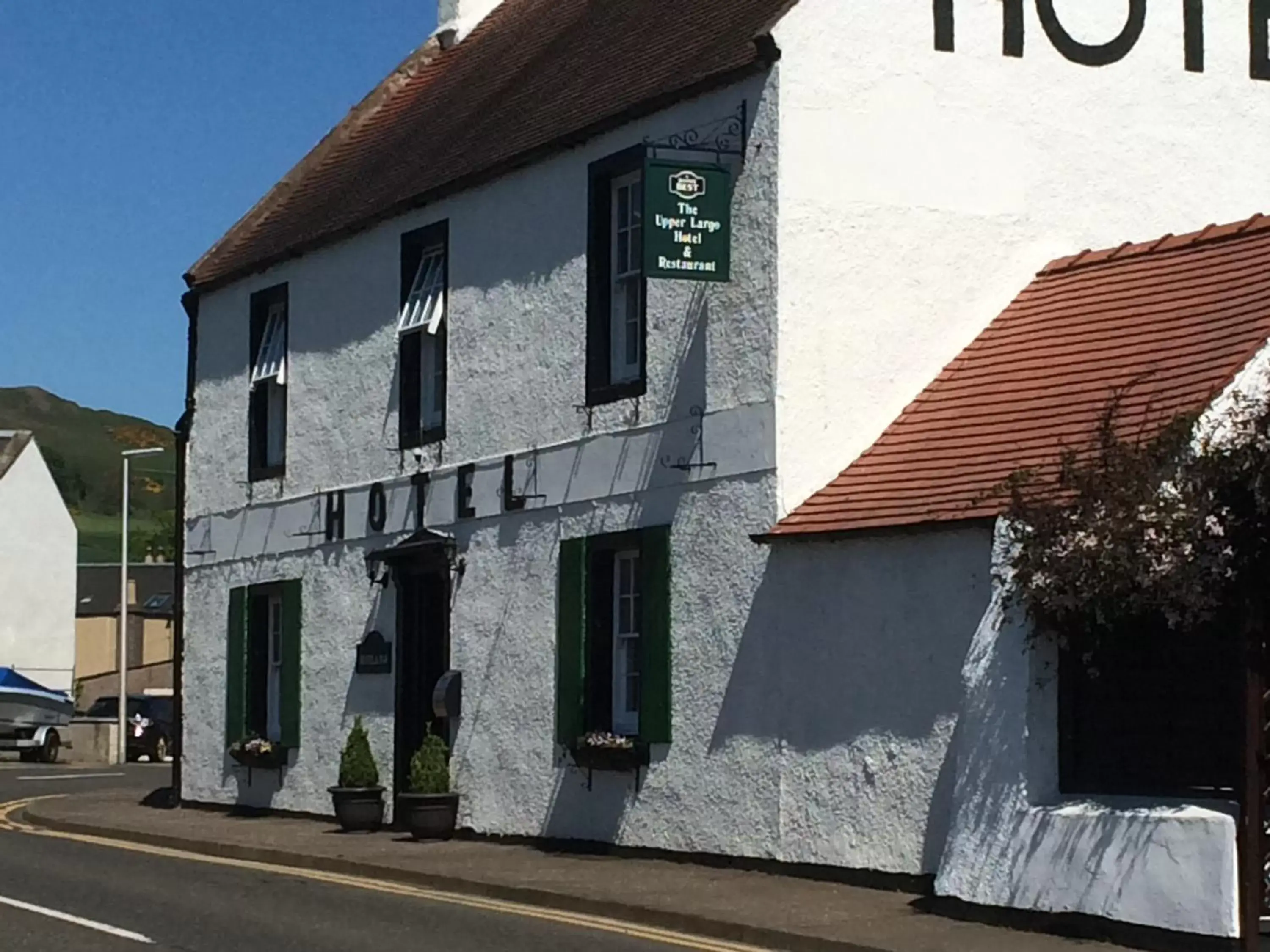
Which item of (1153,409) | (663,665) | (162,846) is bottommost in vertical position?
(162,846)

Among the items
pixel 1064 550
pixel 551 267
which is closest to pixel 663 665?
pixel 551 267

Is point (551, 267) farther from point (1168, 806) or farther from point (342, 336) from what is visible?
point (1168, 806)

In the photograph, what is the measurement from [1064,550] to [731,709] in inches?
183

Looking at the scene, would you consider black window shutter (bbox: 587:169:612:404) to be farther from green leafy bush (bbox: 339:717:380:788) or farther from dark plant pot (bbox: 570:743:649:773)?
green leafy bush (bbox: 339:717:380:788)

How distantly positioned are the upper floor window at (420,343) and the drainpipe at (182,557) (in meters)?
5.69

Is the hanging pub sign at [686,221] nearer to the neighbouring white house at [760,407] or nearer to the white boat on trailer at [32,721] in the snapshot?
the neighbouring white house at [760,407]

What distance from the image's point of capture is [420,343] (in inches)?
910

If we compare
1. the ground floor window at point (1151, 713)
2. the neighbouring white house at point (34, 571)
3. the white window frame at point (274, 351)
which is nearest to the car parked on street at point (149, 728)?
the neighbouring white house at point (34, 571)

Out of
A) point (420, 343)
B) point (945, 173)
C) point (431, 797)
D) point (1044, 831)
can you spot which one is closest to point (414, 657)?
point (431, 797)

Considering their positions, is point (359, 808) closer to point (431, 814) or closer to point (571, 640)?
point (431, 814)

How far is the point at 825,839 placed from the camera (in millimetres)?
16672

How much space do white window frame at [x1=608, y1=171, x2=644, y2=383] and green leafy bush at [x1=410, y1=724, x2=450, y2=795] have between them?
3.98m

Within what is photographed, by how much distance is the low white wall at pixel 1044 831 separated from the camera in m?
12.8

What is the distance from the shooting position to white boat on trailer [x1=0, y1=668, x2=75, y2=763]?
1896 inches
